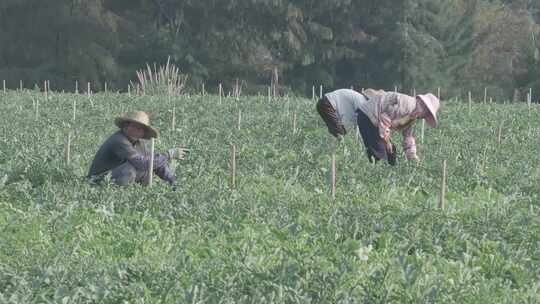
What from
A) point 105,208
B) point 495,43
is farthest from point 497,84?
point 105,208

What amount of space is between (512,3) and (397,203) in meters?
50.8

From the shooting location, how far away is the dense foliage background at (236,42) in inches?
1551

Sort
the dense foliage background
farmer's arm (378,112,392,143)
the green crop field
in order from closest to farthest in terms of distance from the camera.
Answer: the green crop field → farmer's arm (378,112,392,143) → the dense foliage background

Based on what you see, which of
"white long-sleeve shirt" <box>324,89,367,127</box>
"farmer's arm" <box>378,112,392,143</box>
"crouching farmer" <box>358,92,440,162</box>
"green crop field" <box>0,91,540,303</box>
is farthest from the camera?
"white long-sleeve shirt" <box>324,89,367,127</box>

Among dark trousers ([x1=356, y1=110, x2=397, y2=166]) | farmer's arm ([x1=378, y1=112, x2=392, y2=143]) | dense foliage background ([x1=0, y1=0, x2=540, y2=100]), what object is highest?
farmer's arm ([x1=378, y1=112, x2=392, y2=143])

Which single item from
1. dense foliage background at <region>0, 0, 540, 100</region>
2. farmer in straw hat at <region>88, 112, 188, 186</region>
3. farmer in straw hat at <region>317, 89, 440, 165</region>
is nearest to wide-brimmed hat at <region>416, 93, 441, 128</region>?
farmer in straw hat at <region>317, 89, 440, 165</region>

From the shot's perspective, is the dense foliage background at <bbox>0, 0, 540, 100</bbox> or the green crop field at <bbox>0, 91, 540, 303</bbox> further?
the dense foliage background at <bbox>0, 0, 540, 100</bbox>

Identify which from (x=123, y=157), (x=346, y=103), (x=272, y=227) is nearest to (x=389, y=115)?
(x=346, y=103)

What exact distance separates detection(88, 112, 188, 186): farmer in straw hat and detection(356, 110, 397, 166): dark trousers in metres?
2.28

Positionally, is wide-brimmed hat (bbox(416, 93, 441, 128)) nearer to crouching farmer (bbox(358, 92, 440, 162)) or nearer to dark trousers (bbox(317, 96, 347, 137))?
crouching farmer (bbox(358, 92, 440, 162))

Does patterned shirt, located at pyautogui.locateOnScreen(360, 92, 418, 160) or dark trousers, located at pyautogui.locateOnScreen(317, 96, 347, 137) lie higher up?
patterned shirt, located at pyautogui.locateOnScreen(360, 92, 418, 160)

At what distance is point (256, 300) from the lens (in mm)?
5746

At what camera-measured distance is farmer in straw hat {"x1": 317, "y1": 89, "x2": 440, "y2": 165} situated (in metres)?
10.7

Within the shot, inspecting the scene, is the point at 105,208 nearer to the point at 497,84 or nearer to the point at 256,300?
the point at 256,300
